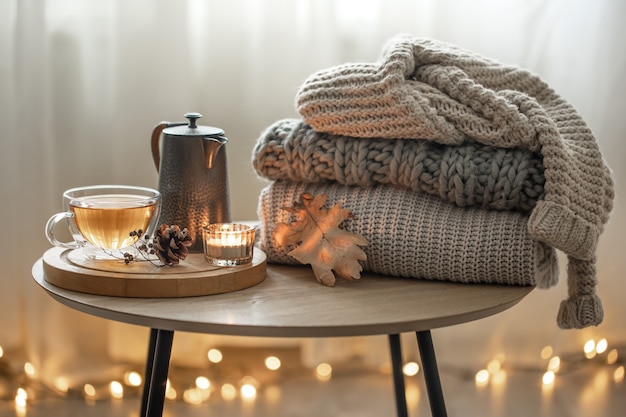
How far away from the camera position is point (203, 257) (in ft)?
3.25

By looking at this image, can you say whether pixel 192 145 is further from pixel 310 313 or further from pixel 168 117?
pixel 168 117

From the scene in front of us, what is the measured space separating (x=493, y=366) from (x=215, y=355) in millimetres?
578

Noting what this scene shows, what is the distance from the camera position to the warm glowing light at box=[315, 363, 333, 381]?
64.0 inches

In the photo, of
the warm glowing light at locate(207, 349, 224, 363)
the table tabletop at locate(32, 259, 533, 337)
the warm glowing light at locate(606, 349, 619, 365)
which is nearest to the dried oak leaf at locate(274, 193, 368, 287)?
the table tabletop at locate(32, 259, 533, 337)

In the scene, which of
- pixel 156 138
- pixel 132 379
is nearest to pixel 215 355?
pixel 132 379

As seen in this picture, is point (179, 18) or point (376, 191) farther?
point (179, 18)

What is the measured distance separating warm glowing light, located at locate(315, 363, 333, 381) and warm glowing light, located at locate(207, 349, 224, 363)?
0.20 m

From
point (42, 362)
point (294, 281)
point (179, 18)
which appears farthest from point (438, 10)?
point (42, 362)

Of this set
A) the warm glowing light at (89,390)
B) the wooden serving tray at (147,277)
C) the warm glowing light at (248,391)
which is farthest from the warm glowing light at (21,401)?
the wooden serving tray at (147,277)

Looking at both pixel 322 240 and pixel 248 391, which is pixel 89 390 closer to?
pixel 248 391

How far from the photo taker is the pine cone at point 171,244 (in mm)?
932

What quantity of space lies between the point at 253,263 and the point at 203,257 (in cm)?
7

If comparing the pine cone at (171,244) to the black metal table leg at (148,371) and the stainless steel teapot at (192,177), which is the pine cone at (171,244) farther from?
the black metal table leg at (148,371)

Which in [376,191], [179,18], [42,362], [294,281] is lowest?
[42,362]
